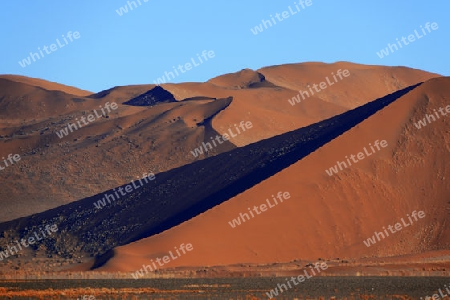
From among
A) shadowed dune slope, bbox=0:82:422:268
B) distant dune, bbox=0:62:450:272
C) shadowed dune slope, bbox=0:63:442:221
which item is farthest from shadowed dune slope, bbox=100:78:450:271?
shadowed dune slope, bbox=0:63:442:221

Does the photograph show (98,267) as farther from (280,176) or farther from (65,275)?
(280,176)

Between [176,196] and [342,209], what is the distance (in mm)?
14513

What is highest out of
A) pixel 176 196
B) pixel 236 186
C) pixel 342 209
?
pixel 176 196

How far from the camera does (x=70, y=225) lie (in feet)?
210

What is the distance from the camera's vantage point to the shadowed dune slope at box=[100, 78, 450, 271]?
48.8 metres

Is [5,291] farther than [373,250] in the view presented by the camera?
No

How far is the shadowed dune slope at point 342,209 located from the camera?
48812 mm

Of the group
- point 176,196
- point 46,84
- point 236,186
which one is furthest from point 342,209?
point 46,84

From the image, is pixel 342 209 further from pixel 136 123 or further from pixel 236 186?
pixel 136 123

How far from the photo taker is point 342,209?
51.2 m

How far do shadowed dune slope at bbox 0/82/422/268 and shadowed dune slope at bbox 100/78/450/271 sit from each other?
2.40 meters

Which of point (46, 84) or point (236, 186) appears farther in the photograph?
point (46, 84)

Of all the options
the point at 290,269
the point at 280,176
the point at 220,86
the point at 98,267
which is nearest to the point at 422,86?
the point at 280,176

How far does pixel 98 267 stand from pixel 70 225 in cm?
1546
